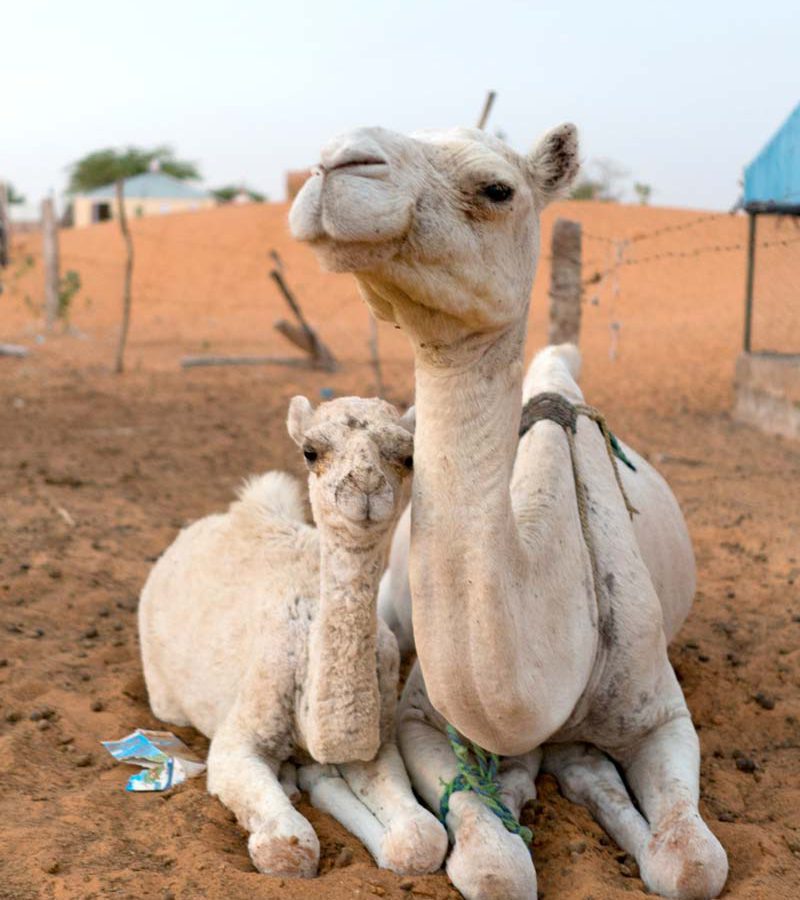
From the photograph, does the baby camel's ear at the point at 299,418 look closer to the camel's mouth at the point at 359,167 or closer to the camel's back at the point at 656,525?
the camel's mouth at the point at 359,167

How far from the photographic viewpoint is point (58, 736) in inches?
162

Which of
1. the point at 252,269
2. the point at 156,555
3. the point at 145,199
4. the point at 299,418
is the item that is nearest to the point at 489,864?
the point at 299,418

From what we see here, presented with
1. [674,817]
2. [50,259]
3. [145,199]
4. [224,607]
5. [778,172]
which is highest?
[778,172]

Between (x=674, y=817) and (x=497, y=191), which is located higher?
(x=497, y=191)

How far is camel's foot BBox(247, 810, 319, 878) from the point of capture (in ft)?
10.2

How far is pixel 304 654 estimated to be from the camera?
11.9 ft

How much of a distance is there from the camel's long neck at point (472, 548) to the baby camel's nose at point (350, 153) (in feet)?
1.89

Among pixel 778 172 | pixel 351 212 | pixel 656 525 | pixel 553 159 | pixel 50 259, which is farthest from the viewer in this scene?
pixel 50 259

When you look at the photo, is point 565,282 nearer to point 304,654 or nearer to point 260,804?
point 304,654

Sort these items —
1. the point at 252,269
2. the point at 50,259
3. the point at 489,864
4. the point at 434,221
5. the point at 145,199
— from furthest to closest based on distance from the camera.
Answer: the point at 145,199 < the point at 252,269 < the point at 50,259 < the point at 489,864 < the point at 434,221

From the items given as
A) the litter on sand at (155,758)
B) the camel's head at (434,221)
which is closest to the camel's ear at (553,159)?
the camel's head at (434,221)

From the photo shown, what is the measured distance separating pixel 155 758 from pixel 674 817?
179 centimetres

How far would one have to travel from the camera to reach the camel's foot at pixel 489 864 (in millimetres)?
2932

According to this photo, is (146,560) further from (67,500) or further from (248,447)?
(248,447)
